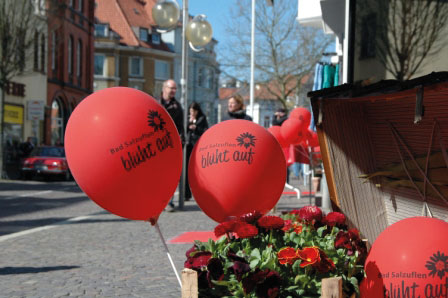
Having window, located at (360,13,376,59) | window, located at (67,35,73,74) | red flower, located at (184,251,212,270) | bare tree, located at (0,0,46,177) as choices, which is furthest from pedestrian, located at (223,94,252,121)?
window, located at (67,35,73,74)

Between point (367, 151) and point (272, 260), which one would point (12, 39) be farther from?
point (272, 260)

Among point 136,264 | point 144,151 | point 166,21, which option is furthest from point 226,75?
point 144,151

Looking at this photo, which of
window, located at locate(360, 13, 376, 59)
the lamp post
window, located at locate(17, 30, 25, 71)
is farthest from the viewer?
window, located at locate(17, 30, 25, 71)

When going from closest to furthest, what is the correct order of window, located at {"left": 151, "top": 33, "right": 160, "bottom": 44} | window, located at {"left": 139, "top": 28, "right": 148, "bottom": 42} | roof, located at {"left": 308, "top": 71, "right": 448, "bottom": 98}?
1. roof, located at {"left": 308, "top": 71, "right": 448, "bottom": 98}
2. window, located at {"left": 139, "top": 28, "right": 148, "bottom": 42}
3. window, located at {"left": 151, "top": 33, "right": 160, "bottom": 44}

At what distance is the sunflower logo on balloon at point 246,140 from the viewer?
4.68 m

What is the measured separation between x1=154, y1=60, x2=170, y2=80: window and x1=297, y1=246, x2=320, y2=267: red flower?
67.6 meters

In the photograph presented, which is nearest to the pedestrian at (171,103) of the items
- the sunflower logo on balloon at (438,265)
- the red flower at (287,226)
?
the red flower at (287,226)

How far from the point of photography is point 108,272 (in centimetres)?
617

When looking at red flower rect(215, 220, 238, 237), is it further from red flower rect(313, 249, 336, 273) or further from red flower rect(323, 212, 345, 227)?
red flower rect(323, 212, 345, 227)

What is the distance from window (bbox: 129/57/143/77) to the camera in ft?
224

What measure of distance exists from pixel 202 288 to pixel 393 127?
5.60ft

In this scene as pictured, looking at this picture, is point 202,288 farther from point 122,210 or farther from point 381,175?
point 381,175

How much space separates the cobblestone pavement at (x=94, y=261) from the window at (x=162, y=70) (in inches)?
2396

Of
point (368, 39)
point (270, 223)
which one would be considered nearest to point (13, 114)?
point (368, 39)
